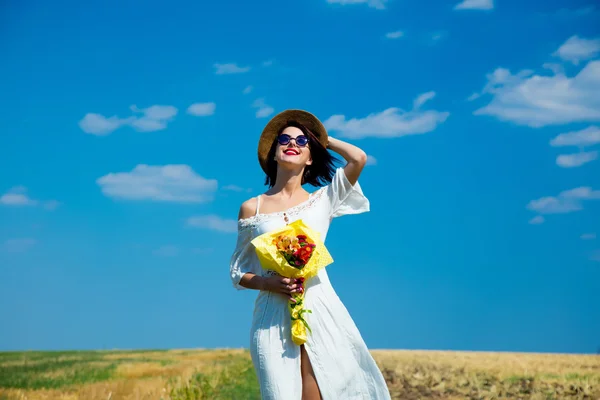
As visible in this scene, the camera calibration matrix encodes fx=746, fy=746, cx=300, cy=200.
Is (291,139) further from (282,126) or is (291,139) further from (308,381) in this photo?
(308,381)

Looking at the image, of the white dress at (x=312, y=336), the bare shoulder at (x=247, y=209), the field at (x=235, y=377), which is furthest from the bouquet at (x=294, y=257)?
the field at (x=235, y=377)

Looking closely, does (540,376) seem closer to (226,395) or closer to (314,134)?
(226,395)

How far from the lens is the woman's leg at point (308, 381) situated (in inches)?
229

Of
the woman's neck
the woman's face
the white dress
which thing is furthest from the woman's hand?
the woman's face

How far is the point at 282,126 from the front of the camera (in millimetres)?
6680

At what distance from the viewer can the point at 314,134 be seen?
6.59 m

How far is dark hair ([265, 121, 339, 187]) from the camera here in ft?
21.4

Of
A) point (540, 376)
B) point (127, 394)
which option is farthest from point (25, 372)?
point (540, 376)

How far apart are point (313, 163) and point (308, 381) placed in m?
1.93

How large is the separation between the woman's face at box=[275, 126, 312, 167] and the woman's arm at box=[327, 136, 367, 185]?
0.30 m

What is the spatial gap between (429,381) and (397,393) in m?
0.90

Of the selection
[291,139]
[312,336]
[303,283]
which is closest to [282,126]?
[291,139]

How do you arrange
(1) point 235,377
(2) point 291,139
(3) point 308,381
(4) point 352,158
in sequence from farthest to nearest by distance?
(1) point 235,377
(2) point 291,139
(4) point 352,158
(3) point 308,381

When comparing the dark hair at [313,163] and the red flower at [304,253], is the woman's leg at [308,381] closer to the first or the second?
the red flower at [304,253]
